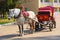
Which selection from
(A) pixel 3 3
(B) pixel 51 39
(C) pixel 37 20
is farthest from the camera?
(A) pixel 3 3

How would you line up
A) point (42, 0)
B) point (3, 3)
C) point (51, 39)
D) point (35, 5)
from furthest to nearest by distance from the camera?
point (42, 0) < point (35, 5) < point (3, 3) < point (51, 39)

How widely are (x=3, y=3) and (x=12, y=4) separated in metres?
1.74

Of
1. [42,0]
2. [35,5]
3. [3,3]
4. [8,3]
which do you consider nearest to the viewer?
[8,3]

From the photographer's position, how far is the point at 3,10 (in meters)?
27.8

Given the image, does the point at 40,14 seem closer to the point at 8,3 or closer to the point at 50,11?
the point at 50,11

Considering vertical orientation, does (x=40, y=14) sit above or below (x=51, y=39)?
above

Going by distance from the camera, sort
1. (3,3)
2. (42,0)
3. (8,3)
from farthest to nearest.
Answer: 1. (42,0)
2. (3,3)
3. (8,3)

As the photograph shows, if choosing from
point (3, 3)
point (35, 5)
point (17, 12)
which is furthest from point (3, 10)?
point (17, 12)

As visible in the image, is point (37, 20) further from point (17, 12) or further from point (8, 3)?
point (8, 3)

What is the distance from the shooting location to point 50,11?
15.3 meters

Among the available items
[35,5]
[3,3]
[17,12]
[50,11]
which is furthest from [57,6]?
[17,12]

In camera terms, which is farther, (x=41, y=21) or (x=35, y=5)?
(x=35, y=5)

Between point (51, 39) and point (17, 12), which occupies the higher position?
point (17, 12)

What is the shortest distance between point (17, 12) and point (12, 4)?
46.9ft
